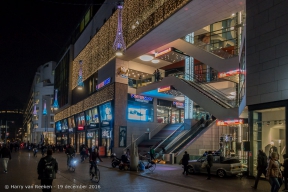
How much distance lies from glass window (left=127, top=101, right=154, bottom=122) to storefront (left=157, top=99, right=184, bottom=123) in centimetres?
159

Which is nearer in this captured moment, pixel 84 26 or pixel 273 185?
pixel 273 185

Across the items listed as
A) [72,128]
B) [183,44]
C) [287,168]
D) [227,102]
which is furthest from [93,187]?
[72,128]

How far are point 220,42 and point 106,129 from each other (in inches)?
648

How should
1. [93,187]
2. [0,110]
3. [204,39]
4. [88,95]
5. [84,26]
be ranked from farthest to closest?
[0,110], [84,26], [88,95], [204,39], [93,187]

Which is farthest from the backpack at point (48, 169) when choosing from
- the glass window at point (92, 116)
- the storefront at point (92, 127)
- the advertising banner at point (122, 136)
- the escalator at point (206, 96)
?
the glass window at point (92, 116)

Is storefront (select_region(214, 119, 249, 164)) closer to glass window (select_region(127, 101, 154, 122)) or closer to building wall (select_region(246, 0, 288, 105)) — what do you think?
building wall (select_region(246, 0, 288, 105))

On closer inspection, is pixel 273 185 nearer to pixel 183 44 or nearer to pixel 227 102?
pixel 227 102

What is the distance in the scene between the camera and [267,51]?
672 inches

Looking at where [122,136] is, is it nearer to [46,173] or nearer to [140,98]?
[140,98]

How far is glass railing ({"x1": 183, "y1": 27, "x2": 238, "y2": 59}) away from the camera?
28547 millimetres

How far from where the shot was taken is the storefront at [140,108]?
38344mm

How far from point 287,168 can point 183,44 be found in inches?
801

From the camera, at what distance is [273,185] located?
1099 centimetres

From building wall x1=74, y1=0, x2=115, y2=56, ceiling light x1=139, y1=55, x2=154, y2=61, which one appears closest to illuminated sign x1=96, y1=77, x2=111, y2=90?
ceiling light x1=139, y1=55, x2=154, y2=61
